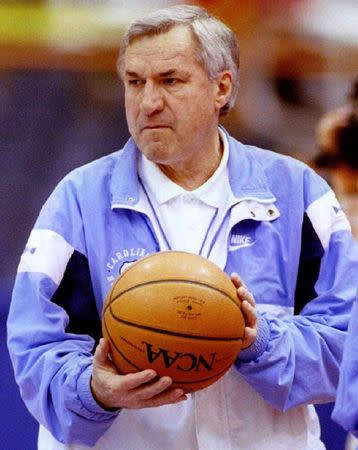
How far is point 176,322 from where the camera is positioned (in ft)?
9.43

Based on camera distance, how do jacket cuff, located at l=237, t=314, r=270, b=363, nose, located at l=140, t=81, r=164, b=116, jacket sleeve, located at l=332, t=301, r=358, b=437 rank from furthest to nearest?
1. nose, located at l=140, t=81, r=164, b=116
2. jacket cuff, located at l=237, t=314, r=270, b=363
3. jacket sleeve, located at l=332, t=301, r=358, b=437

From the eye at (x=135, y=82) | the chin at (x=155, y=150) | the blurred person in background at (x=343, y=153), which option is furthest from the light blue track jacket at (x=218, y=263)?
the blurred person in background at (x=343, y=153)

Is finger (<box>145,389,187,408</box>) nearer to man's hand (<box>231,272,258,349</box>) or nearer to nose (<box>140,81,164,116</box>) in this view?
man's hand (<box>231,272,258,349</box>)

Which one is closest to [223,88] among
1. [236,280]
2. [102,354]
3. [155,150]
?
[155,150]

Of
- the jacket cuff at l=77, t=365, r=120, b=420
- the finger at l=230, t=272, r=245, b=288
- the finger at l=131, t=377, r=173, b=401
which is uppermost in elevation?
the finger at l=230, t=272, r=245, b=288

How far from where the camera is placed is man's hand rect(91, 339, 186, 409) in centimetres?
290

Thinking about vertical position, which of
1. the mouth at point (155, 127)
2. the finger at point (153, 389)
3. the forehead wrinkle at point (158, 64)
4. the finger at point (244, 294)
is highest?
the forehead wrinkle at point (158, 64)

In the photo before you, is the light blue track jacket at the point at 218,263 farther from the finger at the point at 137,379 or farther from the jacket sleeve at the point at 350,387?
the jacket sleeve at the point at 350,387

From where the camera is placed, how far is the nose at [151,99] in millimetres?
3223

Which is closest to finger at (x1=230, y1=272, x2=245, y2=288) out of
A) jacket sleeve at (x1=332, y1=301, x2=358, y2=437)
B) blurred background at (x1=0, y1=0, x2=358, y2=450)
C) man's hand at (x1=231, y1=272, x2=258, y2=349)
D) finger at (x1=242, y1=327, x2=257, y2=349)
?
man's hand at (x1=231, y1=272, x2=258, y2=349)

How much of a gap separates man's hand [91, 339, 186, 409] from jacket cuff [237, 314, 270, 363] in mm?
222

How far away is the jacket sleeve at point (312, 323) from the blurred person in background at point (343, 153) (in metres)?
2.09

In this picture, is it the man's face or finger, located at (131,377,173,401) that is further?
the man's face

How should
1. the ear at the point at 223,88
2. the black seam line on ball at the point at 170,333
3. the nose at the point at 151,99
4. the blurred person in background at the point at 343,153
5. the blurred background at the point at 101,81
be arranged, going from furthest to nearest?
the blurred background at the point at 101,81 < the blurred person in background at the point at 343,153 < the ear at the point at 223,88 < the nose at the point at 151,99 < the black seam line on ball at the point at 170,333
